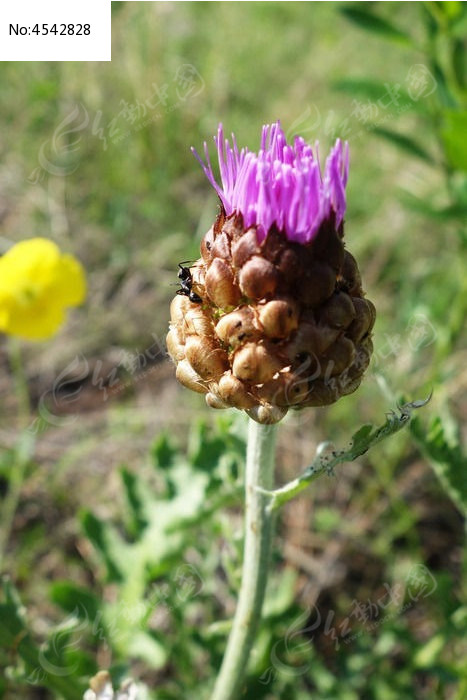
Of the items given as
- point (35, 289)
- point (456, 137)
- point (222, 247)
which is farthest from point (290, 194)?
point (35, 289)

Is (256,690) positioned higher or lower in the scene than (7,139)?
lower

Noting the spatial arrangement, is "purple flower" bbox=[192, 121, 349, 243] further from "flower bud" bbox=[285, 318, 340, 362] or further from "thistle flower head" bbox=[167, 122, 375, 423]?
"flower bud" bbox=[285, 318, 340, 362]

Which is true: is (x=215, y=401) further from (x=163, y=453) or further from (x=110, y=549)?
(x=110, y=549)

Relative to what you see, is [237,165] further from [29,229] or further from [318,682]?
[29,229]

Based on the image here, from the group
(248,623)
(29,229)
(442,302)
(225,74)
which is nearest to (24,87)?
(29,229)

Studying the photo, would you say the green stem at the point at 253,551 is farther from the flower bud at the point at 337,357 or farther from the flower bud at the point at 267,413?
the flower bud at the point at 337,357
